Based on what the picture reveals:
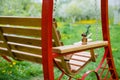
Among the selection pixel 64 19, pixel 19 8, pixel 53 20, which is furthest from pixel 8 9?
pixel 53 20

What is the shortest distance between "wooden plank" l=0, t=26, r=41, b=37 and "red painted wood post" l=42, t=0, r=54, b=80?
0.32 m

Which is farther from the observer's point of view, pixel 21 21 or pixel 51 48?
pixel 21 21

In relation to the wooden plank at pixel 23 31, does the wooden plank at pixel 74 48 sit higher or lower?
lower

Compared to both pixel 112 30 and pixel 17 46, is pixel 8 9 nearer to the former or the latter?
pixel 112 30

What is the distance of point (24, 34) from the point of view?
270 cm

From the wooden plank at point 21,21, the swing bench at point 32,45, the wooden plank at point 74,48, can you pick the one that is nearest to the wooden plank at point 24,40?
the swing bench at point 32,45

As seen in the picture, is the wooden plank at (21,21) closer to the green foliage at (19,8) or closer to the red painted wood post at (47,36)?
the red painted wood post at (47,36)

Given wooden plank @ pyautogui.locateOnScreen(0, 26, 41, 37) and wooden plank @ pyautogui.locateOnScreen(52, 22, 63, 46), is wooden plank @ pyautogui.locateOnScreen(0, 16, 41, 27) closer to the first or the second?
wooden plank @ pyautogui.locateOnScreen(0, 26, 41, 37)

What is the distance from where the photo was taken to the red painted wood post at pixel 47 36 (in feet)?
7.04

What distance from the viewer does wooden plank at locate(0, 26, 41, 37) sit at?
254 cm

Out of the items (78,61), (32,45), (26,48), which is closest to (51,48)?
(32,45)

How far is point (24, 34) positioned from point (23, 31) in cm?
3

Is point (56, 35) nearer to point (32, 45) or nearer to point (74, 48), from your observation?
point (74, 48)

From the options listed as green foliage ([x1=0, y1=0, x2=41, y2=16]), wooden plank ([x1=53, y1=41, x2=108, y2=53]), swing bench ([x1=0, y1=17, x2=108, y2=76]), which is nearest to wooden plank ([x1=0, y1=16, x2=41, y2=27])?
swing bench ([x1=0, y1=17, x2=108, y2=76])
